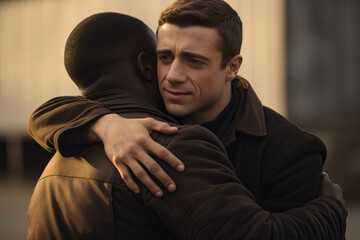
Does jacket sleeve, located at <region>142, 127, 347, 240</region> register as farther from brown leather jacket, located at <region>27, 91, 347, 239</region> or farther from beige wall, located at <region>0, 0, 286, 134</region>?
beige wall, located at <region>0, 0, 286, 134</region>

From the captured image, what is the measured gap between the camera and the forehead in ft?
7.55

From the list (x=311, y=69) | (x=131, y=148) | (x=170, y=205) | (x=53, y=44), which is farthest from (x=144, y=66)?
(x=53, y=44)

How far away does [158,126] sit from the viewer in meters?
1.84

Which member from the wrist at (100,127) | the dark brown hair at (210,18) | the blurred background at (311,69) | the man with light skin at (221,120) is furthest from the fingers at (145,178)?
the blurred background at (311,69)

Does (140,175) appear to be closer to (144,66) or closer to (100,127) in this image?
(100,127)

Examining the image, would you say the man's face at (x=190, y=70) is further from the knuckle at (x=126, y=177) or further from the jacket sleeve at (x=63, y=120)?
the knuckle at (x=126, y=177)

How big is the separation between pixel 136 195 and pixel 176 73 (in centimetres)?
69

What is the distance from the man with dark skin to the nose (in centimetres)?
7

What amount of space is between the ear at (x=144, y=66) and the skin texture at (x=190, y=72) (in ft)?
0.18

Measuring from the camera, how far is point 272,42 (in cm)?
947

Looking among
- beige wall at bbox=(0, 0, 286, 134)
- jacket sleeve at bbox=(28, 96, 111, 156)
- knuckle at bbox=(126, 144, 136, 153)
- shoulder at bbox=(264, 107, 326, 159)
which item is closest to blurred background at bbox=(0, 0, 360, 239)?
beige wall at bbox=(0, 0, 286, 134)

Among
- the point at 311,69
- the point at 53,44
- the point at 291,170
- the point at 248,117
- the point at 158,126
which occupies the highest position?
the point at 158,126

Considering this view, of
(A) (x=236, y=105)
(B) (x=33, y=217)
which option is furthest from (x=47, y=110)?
(A) (x=236, y=105)

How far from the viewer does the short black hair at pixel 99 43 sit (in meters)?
2.10
